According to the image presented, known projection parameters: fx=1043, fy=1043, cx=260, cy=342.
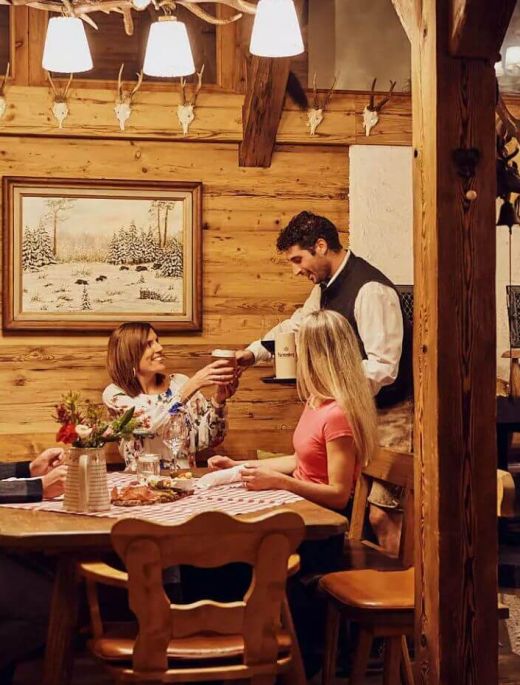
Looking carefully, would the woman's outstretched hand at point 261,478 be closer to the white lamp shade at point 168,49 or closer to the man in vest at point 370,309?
the man in vest at point 370,309

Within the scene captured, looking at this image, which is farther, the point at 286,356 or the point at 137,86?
the point at 137,86

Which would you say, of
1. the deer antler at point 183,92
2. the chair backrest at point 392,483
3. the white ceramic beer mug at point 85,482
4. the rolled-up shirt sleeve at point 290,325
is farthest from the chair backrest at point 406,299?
the white ceramic beer mug at point 85,482

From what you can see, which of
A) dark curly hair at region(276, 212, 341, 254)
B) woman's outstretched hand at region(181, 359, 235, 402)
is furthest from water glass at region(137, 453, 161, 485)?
dark curly hair at region(276, 212, 341, 254)

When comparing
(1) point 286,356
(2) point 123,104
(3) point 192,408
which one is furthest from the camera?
(2) point 123,104

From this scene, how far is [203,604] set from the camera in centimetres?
251

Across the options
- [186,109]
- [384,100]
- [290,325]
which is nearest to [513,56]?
[384,100]

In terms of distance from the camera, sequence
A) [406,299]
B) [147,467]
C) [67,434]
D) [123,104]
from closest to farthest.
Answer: [67,434] < [147,467] < [123,104] < [406,299]

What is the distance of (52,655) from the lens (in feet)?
9.61

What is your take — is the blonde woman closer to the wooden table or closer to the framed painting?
the wooden table

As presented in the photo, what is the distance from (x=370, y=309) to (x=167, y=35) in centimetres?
155

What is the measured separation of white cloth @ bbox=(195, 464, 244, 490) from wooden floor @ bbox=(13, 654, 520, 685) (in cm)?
84

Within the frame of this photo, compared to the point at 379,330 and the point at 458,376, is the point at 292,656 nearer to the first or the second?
the point at 458,376

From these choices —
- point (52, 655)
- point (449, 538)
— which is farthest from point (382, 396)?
point (52, 655)

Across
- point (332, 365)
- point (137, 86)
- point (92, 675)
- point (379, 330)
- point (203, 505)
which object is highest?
point (137, 86)
